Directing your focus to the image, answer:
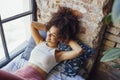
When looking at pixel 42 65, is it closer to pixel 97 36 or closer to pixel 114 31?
pixel 97 36

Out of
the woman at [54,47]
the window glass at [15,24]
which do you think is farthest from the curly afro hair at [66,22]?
the window glass at [15,24]

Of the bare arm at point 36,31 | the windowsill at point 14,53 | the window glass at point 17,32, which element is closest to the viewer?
the bare arm at point 36,31

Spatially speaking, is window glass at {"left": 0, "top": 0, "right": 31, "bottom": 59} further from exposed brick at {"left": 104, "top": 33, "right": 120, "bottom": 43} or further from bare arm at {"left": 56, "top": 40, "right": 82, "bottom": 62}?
exposed brick at {"left": 104, "top": 33, "right": 120, "bottom": 43}

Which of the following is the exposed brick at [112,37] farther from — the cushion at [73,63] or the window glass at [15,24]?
the window glass at [15,24]

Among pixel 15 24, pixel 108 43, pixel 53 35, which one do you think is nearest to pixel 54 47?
pixel 53 35

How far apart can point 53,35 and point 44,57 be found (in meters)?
0.21

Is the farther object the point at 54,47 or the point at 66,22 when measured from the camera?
the point at 54,47

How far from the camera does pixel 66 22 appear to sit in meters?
1.34

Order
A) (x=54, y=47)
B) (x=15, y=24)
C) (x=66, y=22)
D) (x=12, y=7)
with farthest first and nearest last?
(x=15, y=24), (x=12, y=7), (x=54, y=47), (x=66, y=22)

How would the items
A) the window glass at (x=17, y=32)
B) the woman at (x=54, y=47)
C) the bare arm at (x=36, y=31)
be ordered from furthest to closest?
the window glass at (x=17, y=32), the bare arm at (x=36, y=31), the woman at (x=54, y=47)

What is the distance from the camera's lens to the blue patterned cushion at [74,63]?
1403 mm

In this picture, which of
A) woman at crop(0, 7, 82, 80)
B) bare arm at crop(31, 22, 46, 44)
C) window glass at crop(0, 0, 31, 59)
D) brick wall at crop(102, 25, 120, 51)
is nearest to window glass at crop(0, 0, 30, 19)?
window glass at crop(0, 0, 31, 59)

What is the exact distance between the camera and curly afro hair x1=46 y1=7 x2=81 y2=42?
1.35 metres

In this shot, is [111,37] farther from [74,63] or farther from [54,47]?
[54,47]
